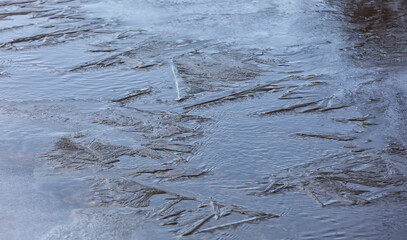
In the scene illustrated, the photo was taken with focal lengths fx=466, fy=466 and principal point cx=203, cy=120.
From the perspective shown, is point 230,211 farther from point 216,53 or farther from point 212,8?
point 212,8

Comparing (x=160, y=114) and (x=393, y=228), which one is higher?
(x=160, y=114)

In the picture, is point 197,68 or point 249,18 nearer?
point 197,68

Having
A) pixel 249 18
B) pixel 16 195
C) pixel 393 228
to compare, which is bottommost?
pixel 393 228

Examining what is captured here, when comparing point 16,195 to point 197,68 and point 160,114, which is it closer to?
point 160,114

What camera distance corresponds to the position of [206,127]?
11.9 feet

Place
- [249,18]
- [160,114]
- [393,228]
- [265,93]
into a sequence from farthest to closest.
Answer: [249,18], [265,93], [160,114], [393,228]

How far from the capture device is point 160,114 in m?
3.81

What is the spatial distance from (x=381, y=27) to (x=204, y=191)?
12.2ft

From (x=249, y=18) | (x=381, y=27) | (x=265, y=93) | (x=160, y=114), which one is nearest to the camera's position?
(x=160, y=114)

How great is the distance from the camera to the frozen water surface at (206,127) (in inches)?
106

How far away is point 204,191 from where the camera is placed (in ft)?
9.53

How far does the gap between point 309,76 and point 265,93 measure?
55 centimetres

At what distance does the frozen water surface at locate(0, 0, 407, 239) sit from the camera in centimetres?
269

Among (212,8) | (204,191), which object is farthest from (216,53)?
(204,191)
